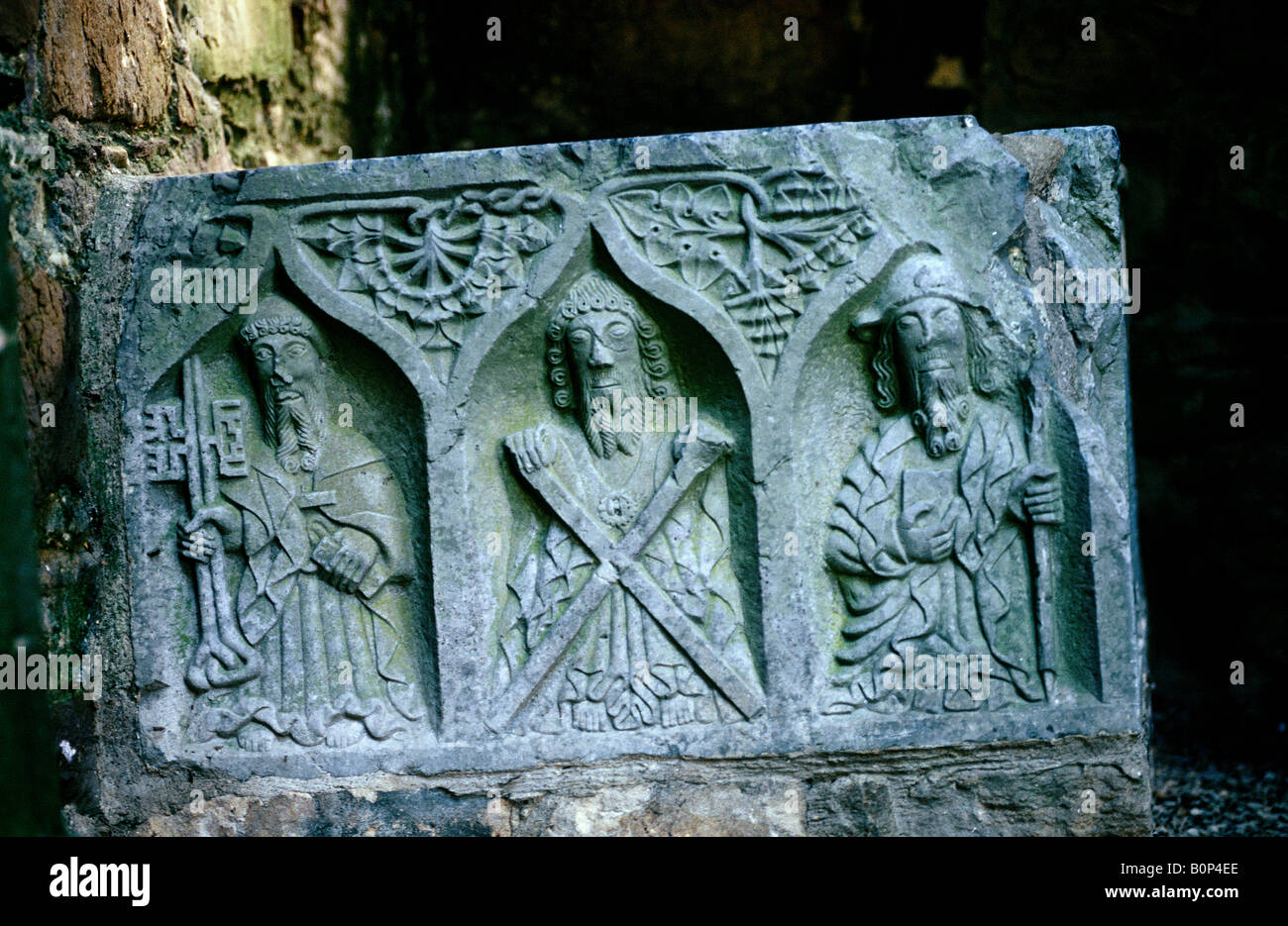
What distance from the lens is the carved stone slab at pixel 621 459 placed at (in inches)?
125

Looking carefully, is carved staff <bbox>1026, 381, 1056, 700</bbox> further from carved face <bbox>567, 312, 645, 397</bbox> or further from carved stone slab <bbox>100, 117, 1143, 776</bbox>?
carved face <bbox>567, 312, 645, 397</bbox>

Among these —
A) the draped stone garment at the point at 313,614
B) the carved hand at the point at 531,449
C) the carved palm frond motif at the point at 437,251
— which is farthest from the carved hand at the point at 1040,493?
the draped stone garment at the point at 313,614

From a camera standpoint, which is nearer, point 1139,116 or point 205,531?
point 205,531

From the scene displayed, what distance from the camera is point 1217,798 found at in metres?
4.28

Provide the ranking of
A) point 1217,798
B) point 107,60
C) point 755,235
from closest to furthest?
1. point 755,235
2. point 107,60
3. point 1217,798

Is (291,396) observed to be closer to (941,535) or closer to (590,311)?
(590,311)

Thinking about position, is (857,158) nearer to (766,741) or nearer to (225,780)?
(766,741)

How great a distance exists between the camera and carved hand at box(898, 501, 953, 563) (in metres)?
3.22

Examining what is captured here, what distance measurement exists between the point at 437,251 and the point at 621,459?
705 mm

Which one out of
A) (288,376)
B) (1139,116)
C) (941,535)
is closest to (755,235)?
(941,535)

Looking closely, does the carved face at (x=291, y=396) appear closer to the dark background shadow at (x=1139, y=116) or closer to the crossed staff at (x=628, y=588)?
the crossed staff at (x=628, y=588)

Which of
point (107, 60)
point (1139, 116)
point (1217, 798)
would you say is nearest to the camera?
point (107, 60)

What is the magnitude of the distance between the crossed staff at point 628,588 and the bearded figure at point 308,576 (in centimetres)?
31

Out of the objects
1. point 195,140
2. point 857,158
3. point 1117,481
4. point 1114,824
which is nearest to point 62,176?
point 195,140
